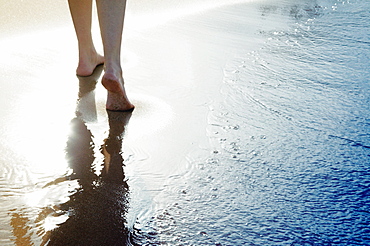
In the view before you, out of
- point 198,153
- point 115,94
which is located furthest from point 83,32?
point 198,153

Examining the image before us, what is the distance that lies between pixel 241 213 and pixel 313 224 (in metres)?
0.23

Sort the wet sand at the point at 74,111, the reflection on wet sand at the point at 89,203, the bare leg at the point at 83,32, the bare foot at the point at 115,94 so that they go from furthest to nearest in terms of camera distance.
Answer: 1. the bare leg at the point at 83,32
2. the bare foot at the point at 115,94
3. the wet sand at the point at 74,111
4. the reflection on wet sand at the point at 89,203

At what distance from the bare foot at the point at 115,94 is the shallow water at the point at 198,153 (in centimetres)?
6

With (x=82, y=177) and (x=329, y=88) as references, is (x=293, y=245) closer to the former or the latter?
(x=82, y=177)

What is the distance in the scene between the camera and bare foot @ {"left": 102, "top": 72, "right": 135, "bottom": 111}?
2248mm

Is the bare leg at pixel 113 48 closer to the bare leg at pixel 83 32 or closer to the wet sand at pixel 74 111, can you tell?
the wet sand at pixel 74 111

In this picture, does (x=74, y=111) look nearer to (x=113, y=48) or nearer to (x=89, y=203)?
(x=113, y=48)

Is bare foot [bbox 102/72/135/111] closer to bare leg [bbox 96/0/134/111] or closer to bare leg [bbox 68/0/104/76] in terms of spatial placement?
bare leg [bbox 96/0/134/111]

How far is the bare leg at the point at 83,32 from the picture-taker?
2770mm

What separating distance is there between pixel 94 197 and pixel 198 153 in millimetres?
510

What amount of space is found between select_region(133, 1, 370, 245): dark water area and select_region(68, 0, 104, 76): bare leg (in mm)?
833

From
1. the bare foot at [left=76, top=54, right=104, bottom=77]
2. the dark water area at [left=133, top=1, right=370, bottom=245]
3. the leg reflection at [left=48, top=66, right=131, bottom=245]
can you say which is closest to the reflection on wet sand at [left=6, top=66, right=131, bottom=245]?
the leg reflection at [left=48, top=66, right=131, bottom=245]

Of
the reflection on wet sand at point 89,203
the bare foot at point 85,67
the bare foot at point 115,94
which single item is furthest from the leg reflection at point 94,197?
the bare foot at point 85,67

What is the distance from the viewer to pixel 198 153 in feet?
6.42
